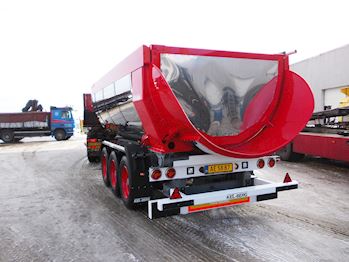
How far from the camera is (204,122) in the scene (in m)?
4.05

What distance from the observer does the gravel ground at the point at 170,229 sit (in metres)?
3.45

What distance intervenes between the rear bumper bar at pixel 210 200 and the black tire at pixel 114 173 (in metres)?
1.94

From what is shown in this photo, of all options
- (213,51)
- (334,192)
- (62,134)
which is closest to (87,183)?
(213,51)

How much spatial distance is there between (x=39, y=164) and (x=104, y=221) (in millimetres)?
6582

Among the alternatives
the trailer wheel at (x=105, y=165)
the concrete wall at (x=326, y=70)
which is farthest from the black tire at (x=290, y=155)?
the concrete wall at (x=326, y=70)

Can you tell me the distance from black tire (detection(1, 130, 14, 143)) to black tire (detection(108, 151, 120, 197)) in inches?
653

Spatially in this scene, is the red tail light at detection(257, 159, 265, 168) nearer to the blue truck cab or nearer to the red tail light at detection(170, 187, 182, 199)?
the red tail light at detection(170, 187, 182, 199)

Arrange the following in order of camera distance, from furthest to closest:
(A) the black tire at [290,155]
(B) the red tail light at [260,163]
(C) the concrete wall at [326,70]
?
(C) the concrete wall at [326,70], (A) the black tire at [290,155], (B) the red tail light at [260,163]

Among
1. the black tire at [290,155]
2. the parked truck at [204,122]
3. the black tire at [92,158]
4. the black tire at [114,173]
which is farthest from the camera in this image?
the black tire at [92,158]

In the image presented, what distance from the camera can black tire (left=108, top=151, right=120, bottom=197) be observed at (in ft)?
17.9

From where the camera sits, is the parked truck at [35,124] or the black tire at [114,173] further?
the parked truck at [35,124]

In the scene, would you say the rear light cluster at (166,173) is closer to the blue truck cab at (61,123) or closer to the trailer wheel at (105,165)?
the trailer wheel at (105,165)

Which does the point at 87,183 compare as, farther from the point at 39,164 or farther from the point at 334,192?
the point at 334,192

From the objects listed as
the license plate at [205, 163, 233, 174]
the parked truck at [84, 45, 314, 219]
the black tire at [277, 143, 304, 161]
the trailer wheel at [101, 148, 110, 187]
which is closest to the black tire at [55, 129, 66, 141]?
the trailer wheel at [101, 148, 110, 187]
